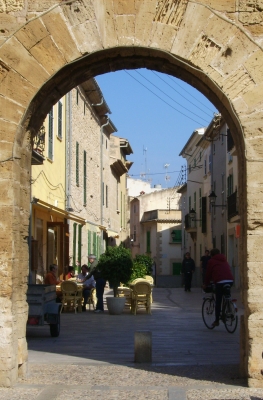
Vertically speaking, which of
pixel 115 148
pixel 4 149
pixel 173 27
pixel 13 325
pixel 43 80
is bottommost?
pixel 13 325

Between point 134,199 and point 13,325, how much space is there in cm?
6554

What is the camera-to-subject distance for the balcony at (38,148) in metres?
17.8

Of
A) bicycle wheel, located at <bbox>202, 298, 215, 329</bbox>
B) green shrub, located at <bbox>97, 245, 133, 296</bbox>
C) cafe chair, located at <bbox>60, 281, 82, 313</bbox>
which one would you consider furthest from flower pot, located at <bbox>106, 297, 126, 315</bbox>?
bicycle wheel, located at <bbox>202, 298, 215, 329</bbox>

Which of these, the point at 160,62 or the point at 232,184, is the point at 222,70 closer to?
the point at 160,62

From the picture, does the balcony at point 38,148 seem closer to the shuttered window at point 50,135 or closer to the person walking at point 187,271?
the shuttered window at point 50,135

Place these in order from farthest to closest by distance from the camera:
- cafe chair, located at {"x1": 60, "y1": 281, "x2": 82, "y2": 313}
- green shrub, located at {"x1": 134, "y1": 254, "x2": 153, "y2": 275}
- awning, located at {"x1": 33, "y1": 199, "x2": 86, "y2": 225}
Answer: green shrub, located at {"x1": 134, "y1": 254, "x2": 153, "y2": 275}
awning, located at {"x1": 33, "y1": 199, "x2": 86, "y2": 225}
cafe chair, located at {"x1": 60, "y1": 281, "x2": 82, "y2": 313}

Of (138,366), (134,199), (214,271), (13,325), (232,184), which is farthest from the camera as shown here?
(134,199)

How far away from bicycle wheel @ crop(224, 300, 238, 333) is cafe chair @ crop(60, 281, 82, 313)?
5.36 meters

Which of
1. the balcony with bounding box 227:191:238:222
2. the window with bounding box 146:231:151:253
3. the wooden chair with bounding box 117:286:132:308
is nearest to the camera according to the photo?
the wooden chair with bounding box 117:286:132:308

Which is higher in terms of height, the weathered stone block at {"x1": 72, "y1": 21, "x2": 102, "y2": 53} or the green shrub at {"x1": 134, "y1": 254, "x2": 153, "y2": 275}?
the weathered stone block at {"x1": 72, "y1": 21, "x2": 102, "y2": 53}

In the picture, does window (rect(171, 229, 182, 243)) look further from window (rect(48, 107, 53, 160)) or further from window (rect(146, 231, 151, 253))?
window (rect(48, 107, 53, 160))

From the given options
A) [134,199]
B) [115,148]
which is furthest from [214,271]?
[134,199]

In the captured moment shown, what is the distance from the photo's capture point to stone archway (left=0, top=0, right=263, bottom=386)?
8367 mm

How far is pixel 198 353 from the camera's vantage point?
36.5ft
